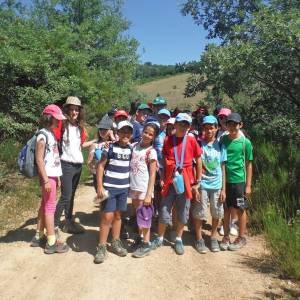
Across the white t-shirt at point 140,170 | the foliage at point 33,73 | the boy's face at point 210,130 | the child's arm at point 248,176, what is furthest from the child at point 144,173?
the foliage at point 33,73

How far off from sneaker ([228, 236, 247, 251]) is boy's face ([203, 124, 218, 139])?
130cm

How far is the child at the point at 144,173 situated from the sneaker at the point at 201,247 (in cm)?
60

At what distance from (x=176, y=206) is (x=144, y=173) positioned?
1.84 ft

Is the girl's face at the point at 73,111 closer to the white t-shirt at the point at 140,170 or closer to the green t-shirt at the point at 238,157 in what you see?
the white t-shirt at the point at 140,170

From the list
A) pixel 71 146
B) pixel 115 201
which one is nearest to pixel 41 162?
pixel 71 146

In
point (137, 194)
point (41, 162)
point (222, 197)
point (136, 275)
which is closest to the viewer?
point (136, 275)

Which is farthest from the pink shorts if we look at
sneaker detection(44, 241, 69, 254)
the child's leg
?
the child's leg

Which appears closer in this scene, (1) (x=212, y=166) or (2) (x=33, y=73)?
(1) (x=212, y=166)

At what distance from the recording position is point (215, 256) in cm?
485

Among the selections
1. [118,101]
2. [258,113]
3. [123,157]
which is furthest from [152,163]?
[118,101]

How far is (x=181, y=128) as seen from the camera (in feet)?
15.5

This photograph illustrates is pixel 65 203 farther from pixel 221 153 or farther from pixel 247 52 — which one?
pixel 247 52

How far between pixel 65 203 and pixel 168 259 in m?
1.45

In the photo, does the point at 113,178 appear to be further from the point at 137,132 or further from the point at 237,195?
the point at 237,195
